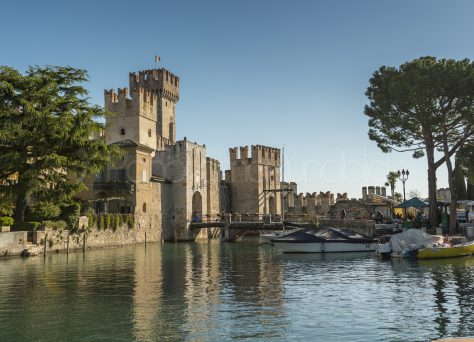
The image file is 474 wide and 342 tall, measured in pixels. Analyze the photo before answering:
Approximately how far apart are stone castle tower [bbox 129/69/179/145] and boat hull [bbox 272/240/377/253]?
3496 cm

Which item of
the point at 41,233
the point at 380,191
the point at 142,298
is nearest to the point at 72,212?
the point at 41,233

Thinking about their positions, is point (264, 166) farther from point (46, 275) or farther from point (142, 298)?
point (142, 298)

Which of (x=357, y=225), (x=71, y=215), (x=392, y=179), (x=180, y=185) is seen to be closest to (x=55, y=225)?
(x=71, y=215)

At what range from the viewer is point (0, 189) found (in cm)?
2991

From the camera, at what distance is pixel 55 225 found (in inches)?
1212

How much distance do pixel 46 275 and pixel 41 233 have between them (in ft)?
33.0

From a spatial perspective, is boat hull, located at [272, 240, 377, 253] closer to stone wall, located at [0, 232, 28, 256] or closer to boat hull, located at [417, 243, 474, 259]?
boat hull, located at [417, 243, 474, 259]

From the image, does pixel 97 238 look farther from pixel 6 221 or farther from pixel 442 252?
pixel 442 252

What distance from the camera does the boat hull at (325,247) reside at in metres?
30.0

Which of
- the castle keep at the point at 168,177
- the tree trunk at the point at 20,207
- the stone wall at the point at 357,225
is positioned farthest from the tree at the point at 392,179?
the tree trunk at the point at 20,207

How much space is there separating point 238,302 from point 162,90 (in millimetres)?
52109

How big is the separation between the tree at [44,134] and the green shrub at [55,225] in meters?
1.47

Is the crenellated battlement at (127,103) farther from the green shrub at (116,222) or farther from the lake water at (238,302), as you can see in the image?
the lake water at (238,302)

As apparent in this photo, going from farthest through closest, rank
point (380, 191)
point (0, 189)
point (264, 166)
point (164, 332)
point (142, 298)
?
point (380, 191) → point (264, 166) → point (0, 189) → point (142, 298) → point (164, 332)
